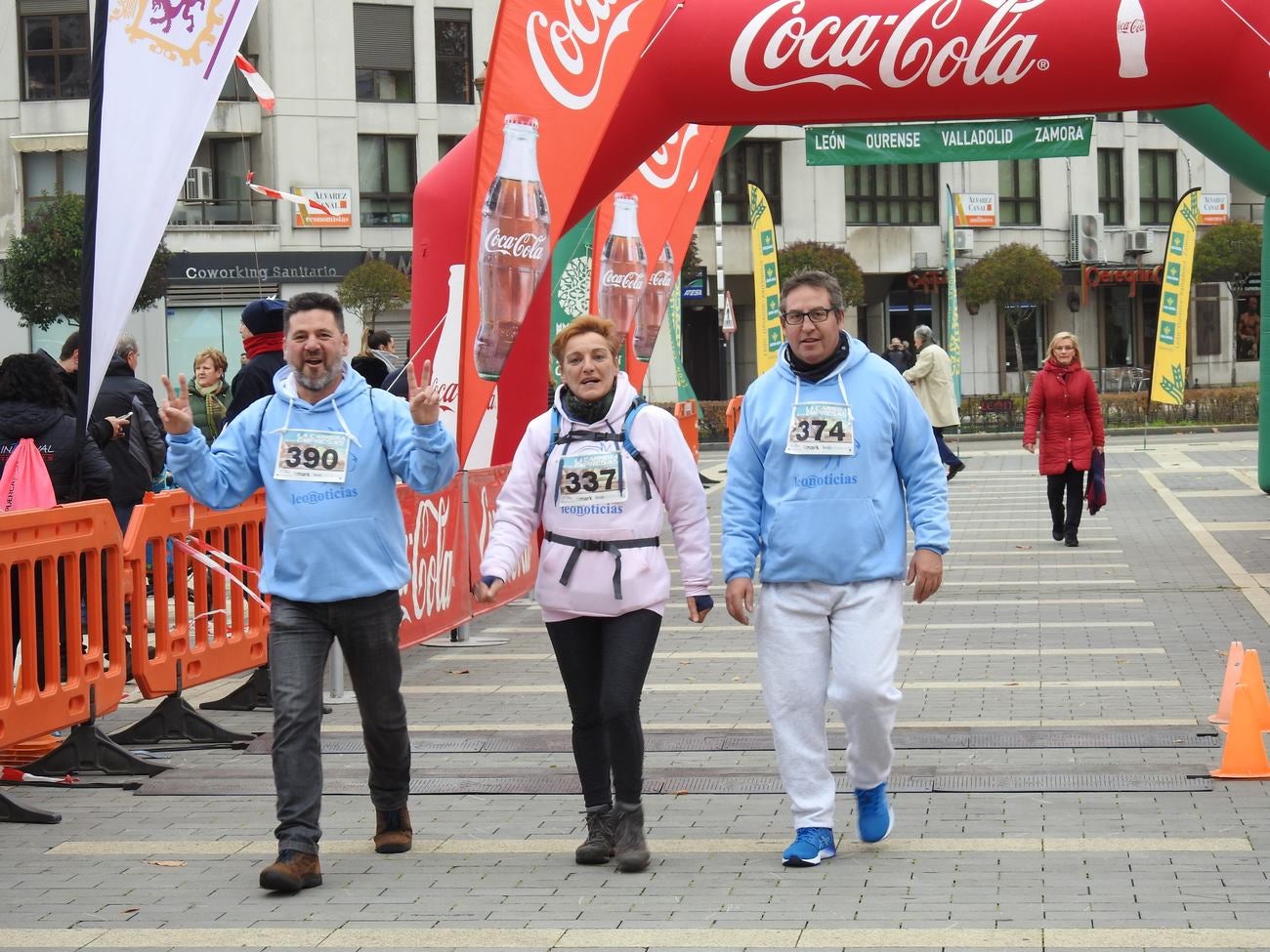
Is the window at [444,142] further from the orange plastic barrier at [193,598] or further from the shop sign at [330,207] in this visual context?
the orange plastic barrier at [193,598]

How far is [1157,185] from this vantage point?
55594mm

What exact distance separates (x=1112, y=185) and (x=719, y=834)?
5139 cm

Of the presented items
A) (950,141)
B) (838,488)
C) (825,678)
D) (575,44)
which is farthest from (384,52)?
(825,678)

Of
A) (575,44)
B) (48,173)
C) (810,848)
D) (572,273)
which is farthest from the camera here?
(48,173)

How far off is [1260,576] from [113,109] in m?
9.32

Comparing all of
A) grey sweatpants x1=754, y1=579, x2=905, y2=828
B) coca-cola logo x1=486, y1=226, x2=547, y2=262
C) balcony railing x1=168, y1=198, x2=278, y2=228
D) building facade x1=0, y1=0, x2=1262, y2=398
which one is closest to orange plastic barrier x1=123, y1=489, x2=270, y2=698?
coca-cola logo x1=486, y1=226, x2=547, y2=262

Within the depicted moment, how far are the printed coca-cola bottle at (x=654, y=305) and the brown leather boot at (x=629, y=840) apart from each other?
13.4m

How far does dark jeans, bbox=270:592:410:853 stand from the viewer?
5793 millimetres

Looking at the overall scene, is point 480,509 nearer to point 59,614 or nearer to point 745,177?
point 59,614

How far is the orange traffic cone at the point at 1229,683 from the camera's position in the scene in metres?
7.41

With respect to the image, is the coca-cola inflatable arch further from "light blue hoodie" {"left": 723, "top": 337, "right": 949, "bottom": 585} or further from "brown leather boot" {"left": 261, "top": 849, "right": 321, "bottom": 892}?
"brown leather boot" {"left": 261, "top": 849, "right": 321, "bottom": 892}

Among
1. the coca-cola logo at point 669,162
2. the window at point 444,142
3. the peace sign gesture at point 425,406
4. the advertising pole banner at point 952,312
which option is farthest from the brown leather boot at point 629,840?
the window at point 444,142

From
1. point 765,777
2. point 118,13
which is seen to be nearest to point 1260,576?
point 765,777

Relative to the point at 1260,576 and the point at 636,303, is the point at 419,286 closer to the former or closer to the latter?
the point at 636,303
